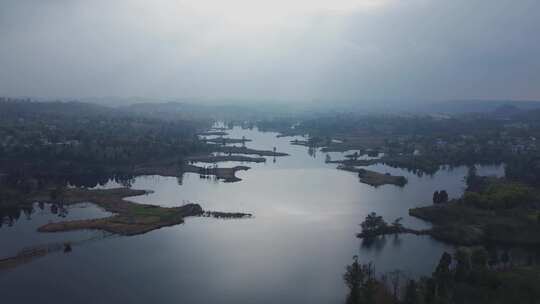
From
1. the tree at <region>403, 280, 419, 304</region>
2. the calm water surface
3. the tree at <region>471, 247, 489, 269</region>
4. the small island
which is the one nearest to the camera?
the tree at <region>403, 280, 419, 304</region>

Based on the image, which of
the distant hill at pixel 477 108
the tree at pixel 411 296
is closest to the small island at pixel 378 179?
the tree at pixel 411 296

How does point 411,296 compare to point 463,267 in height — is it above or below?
below

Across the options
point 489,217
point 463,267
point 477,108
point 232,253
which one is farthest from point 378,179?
point 477,108

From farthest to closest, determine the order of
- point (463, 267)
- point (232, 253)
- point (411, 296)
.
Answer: point (232, 253) < point (463, 267) < point (411, 296)

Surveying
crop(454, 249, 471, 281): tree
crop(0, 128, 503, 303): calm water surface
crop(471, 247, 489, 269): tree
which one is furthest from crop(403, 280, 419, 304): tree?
crop(471, 247, 489, 269): tree

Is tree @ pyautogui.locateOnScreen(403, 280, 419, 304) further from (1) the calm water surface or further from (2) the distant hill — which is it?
(2) the distant hill

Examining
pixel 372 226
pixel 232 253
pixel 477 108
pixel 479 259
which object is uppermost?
pixel 477 108

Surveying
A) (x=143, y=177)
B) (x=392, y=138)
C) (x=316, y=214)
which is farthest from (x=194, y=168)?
(x=392, y=138)

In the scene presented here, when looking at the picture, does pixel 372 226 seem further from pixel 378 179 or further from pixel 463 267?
pixel 378 179
